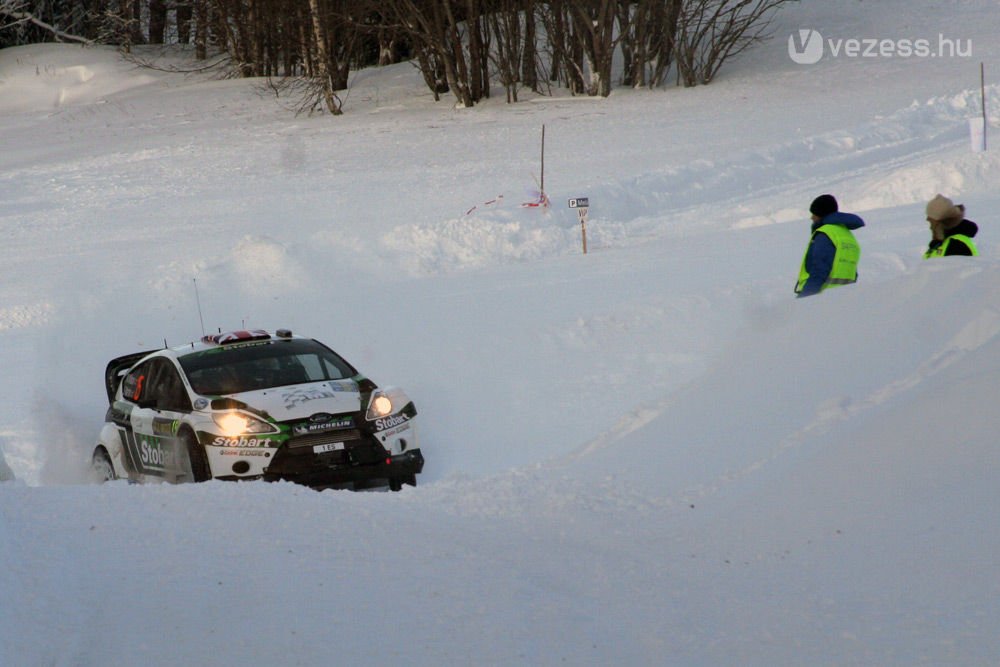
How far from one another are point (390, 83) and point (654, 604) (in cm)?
3610

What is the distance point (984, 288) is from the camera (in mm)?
7594

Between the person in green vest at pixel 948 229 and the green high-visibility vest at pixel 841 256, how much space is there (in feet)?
2.04

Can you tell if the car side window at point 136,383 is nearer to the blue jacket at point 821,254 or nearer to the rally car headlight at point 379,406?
the rally car headlight at point 379,406

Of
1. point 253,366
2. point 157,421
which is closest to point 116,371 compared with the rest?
point 157,421

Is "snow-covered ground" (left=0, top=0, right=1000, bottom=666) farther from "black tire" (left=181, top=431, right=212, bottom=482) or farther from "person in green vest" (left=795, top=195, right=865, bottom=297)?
"black tire" (left=181, top=431, right=212, bottom=482)

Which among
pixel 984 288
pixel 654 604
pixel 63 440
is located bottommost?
pixel 63 440

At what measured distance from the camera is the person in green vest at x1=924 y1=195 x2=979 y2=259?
8883 mm

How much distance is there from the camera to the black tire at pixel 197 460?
8.67m

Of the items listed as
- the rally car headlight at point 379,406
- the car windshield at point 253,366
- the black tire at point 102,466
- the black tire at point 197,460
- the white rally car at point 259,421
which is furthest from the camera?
the black tire at point 102,466

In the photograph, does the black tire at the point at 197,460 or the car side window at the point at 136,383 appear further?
the car side window at the point at 136,383

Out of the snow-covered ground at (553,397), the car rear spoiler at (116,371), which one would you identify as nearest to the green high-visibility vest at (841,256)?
the snow-covered ground at (553,397)

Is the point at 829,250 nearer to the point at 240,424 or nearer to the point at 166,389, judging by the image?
the point at 240,424

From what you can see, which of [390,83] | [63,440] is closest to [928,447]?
[63,440]

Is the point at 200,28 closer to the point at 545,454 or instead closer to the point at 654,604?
the point at 545,454
